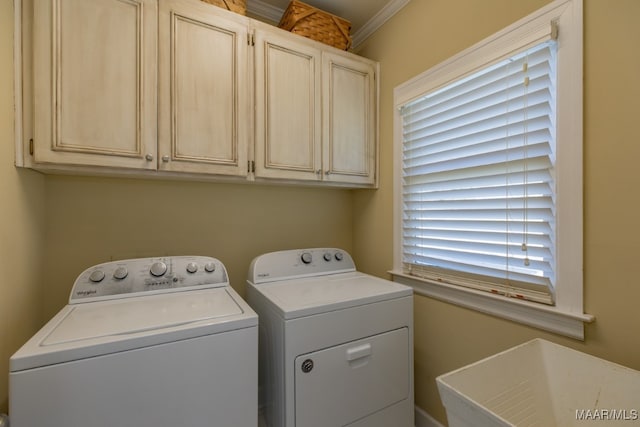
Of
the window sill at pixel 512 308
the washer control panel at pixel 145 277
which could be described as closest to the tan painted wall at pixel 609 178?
the window sill at pixel 512 308

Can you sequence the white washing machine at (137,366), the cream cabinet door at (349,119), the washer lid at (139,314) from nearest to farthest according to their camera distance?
the white washing machine at (137,366) → the washer lid at (139,314) → the cream cabinet door at (349,119)

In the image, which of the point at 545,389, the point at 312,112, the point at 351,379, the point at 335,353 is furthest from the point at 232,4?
the point at 545,389

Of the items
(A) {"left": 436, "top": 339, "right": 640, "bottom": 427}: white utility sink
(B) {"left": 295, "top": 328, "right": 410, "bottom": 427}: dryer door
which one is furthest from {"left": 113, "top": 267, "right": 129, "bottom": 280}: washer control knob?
(A) {"left": 436, "top": 339, "right": 640, "bottom": 427}: white utility sink

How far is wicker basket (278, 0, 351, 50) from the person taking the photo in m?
1.73

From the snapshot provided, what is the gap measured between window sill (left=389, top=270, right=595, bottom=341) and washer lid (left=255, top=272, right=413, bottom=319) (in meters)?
0.23

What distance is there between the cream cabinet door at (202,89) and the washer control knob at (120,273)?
52cm

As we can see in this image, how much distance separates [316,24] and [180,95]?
1.00 m

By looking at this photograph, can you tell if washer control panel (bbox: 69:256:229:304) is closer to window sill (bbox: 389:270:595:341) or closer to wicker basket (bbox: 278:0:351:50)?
window sill (bbox: 389:270:595:341)

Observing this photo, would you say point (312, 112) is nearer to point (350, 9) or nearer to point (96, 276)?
point (350, 9)

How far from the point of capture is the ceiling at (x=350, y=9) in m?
1.83

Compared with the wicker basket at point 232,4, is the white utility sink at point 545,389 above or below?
below

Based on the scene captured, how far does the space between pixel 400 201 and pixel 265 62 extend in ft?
3.79

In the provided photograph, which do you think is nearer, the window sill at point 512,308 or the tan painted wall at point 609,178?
the tan painted wall at point 609,178

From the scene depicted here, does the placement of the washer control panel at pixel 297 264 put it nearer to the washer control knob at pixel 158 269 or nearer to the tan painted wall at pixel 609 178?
the washer control knob at pixel 158 269
